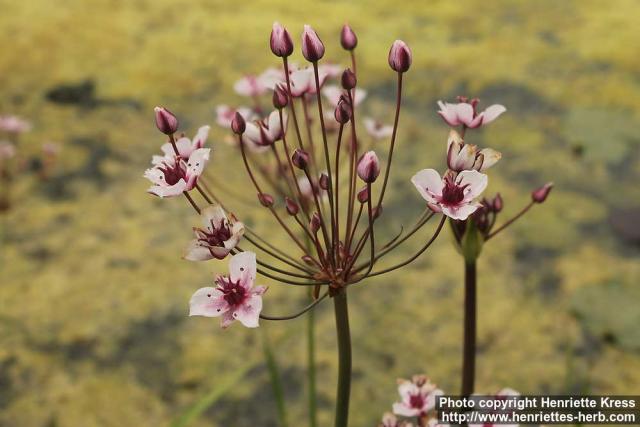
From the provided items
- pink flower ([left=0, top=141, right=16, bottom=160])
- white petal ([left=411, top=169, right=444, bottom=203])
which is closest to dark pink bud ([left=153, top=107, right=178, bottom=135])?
white petal ([left=411, top=169, right=444, bottom=203])

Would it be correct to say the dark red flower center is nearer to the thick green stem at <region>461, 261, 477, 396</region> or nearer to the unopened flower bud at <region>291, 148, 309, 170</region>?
the unopened flower bud at <region>291, 148, 309, 170</region>

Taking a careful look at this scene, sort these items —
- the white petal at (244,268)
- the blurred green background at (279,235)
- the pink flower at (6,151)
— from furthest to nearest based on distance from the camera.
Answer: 1. the pink flower at (6,151)
2. the blurred green background at (279,235)
3. the white petal at (244,268)

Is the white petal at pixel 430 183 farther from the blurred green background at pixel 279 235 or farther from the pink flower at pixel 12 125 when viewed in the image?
the pink flower at pixel 12 125

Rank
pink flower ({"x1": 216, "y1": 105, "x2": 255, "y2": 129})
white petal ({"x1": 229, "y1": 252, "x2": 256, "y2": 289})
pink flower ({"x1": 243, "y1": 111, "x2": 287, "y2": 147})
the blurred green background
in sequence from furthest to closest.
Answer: the blurred green background → pink flower ({"x1": 216, "y1": 105, "x2": 255, "y2": 129}) → pink flower ({"x1": 243, "y1": 111, "x2": 287, "y2": 147}) → white petal ({"x1": 229, "y1": 252, "x2": 256, "y2": 289})

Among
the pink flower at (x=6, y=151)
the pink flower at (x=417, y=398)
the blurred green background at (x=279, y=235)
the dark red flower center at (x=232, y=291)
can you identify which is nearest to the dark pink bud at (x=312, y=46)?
the dark red flower center at (x=232, y=291)

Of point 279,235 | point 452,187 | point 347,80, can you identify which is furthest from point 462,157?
point 279,235

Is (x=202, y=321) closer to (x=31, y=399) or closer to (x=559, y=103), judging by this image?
(x=31, y=399)

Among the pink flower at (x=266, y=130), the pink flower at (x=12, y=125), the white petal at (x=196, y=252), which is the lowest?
the white petal at (x=196, y=252)
